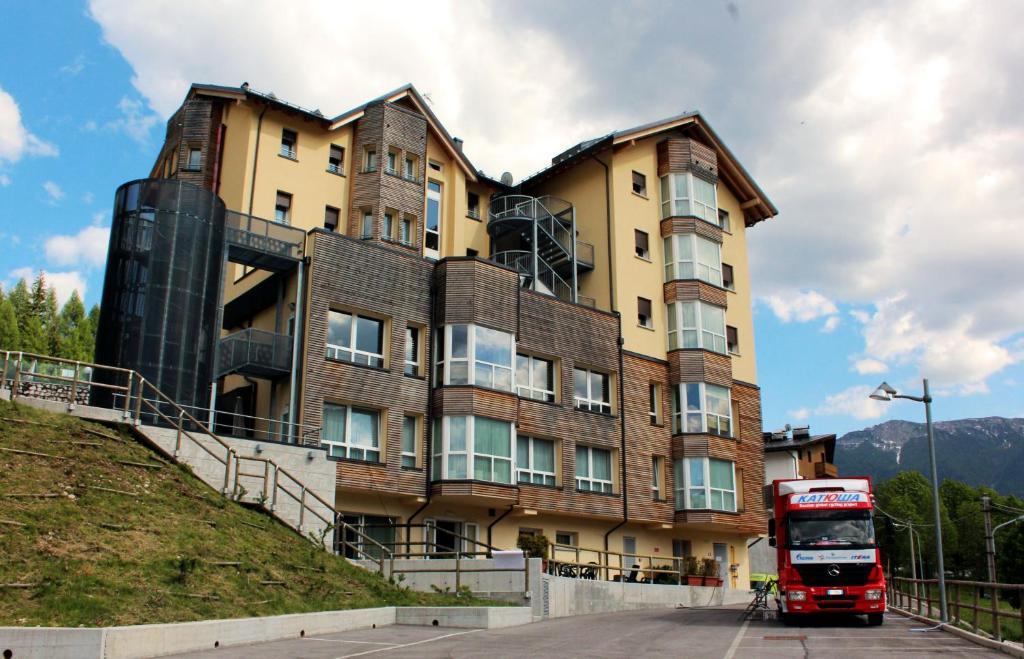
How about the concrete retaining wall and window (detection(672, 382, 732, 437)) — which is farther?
window (detection(672, 382, 732, 437))

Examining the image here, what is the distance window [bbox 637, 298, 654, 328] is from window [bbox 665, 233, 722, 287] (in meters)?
1.65

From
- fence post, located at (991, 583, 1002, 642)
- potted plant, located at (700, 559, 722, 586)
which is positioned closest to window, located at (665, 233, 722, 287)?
potted plant, located at (700, 559, 722, 586)

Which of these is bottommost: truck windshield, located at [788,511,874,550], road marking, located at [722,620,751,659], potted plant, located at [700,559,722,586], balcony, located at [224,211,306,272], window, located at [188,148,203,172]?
road marking, located at [722,620,751,659]

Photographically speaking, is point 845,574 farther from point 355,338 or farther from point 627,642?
point 355,338

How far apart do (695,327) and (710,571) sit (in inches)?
401

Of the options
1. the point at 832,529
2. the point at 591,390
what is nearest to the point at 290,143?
the point at 591,390

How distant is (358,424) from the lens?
29.9m

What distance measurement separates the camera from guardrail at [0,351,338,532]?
20.7 m

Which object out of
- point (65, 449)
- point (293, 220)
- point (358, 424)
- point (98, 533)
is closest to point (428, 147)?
point (293, 220)

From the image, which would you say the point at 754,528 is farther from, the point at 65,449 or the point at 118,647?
the point at 118,647

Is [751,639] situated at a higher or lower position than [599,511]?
lower

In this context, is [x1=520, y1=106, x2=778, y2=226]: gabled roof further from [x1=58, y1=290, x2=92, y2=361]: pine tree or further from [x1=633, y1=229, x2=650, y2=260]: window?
[x1=58, y1=290, x2=92, y2=361]: pine tree

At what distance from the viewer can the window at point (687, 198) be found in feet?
138

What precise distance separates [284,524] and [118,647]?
9.06 m
